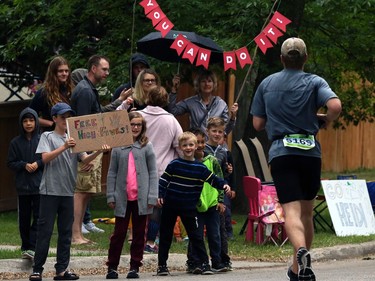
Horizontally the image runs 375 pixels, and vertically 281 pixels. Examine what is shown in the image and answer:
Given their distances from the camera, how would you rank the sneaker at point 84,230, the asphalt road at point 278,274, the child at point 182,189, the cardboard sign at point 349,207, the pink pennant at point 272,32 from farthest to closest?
the cardboard sign at point 349,207
the sneaker at point 84,230
the pink pennant at point 272,32
the child at point 182,189
the asphalt road at point 278,274

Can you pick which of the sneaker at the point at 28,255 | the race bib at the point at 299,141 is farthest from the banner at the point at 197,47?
the race bib at the point at 299,141

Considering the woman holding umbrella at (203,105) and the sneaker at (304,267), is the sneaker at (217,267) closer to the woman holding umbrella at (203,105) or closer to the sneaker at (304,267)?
the woman holding umbrella at (203,105)

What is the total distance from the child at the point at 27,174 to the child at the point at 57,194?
89 cm

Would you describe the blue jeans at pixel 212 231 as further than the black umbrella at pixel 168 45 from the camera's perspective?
No

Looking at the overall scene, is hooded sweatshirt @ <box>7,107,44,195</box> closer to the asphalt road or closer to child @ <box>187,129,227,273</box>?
the asphalt road

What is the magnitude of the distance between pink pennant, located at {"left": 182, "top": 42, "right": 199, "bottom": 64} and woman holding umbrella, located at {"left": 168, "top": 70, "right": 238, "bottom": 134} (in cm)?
20

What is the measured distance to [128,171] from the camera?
11320mm

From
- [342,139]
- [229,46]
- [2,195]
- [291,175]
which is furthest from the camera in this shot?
[342,139]

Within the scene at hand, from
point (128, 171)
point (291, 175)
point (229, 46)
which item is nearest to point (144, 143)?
point (128, 171)

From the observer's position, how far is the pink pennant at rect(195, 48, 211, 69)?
13.7 meters

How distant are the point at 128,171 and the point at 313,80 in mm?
2612

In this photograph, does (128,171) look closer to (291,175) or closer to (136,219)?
(136,219)

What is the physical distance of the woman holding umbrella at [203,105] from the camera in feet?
44.3

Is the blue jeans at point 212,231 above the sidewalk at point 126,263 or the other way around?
above
